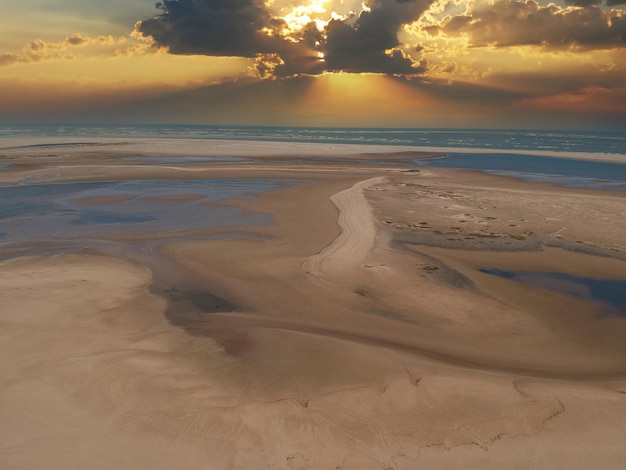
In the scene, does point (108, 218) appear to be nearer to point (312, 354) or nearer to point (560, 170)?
point (312, 354)

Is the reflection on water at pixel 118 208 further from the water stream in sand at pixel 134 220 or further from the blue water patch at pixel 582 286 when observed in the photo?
the blue water patch at pixel 582 286

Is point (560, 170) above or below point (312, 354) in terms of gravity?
above

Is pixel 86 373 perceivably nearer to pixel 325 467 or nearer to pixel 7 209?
pixel 325 467

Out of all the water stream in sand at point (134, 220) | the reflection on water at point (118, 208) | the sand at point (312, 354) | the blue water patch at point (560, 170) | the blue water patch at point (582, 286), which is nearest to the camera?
the sand at point (312, 354)

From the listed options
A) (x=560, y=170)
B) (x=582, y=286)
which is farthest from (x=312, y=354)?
(x=560, y=170)

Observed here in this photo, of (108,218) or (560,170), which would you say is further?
(560,170)

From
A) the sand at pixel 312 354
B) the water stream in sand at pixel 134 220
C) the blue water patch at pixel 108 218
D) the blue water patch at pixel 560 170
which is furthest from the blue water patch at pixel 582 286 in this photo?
the blue water patch at pixel 560 170

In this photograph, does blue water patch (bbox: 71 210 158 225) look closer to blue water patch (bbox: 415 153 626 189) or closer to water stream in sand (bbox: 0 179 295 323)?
water stream in sand (bbox: 0 179 295 323)
